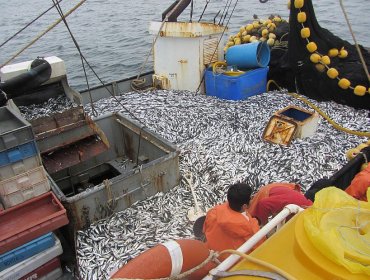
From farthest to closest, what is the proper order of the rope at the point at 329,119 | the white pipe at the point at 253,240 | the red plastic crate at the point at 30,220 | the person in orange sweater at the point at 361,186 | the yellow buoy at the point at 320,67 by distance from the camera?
the yellow buoy at the point at 320,67, the rope at the point at 329,119, the red plastic crate at the point at 30,220, the person in orange sweater at the point at 361,186, the white pipe at the point at 253,240

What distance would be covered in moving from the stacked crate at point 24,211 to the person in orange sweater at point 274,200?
8.34 feet

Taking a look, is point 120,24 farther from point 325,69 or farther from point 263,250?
point 263,250

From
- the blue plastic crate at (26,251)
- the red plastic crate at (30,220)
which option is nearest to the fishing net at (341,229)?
the red plastic crate at (30,220)

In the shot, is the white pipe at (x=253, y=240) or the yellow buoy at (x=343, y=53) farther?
the yellow buoy at (x=343, y=53)

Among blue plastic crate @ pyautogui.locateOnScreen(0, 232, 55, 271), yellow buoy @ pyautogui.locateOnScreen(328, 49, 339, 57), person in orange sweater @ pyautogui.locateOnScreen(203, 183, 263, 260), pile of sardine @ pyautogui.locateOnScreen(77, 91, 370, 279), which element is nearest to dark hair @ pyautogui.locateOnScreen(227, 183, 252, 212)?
person in orange sweater @ pyautogui.locateOnScreen(203, 183, 263, 260)

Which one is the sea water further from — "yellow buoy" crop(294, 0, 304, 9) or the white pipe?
the white pipe

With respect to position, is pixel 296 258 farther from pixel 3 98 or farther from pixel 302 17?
pixel 302 17

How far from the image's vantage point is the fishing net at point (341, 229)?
5.86 feet

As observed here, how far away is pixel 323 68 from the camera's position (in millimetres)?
8156

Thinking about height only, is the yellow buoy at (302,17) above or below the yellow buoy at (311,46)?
above

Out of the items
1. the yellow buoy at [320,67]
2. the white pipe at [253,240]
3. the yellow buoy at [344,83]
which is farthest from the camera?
the yellow buoy at [320,67]

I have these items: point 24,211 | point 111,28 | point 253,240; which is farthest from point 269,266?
point 111,28

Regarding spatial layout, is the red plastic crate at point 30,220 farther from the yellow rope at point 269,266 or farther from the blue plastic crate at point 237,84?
the blue plastic crate at point 237,84

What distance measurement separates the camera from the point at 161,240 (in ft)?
16.9
